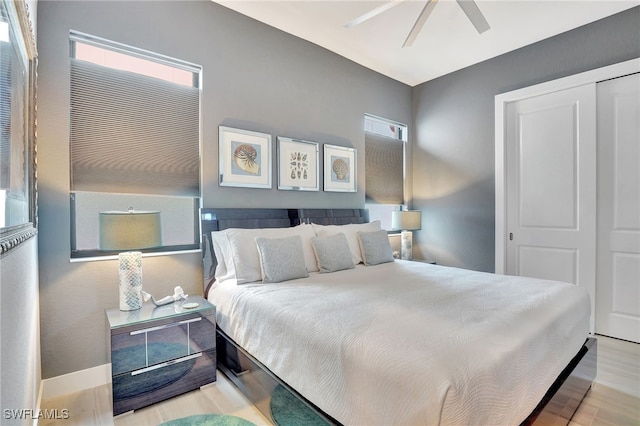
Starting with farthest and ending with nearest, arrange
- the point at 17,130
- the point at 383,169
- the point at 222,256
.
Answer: the point at 383,169 < the point at 222,256 < the point at 17,130

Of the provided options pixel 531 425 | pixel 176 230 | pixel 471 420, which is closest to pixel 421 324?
pixel 471 420

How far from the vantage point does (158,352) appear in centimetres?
207

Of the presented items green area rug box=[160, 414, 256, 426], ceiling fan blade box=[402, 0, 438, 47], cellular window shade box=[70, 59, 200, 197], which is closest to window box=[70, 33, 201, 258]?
cellular window shade box=[70, 59, 200, 197]

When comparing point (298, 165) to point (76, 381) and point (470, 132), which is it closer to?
point (470, 132)

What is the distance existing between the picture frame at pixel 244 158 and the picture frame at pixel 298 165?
155mm

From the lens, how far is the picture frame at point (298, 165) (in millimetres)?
3344

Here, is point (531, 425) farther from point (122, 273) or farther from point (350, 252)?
point (122, 273)

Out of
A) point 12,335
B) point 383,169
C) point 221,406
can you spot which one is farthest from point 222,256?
point 383,169

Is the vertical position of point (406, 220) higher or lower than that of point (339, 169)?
lower

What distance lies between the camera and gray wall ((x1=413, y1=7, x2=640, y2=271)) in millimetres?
3283

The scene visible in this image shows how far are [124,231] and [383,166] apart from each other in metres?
3.36

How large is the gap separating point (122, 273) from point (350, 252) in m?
1.87

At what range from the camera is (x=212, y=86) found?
9.45 feet

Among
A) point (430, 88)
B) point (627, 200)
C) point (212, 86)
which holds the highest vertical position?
point (430, 88)
